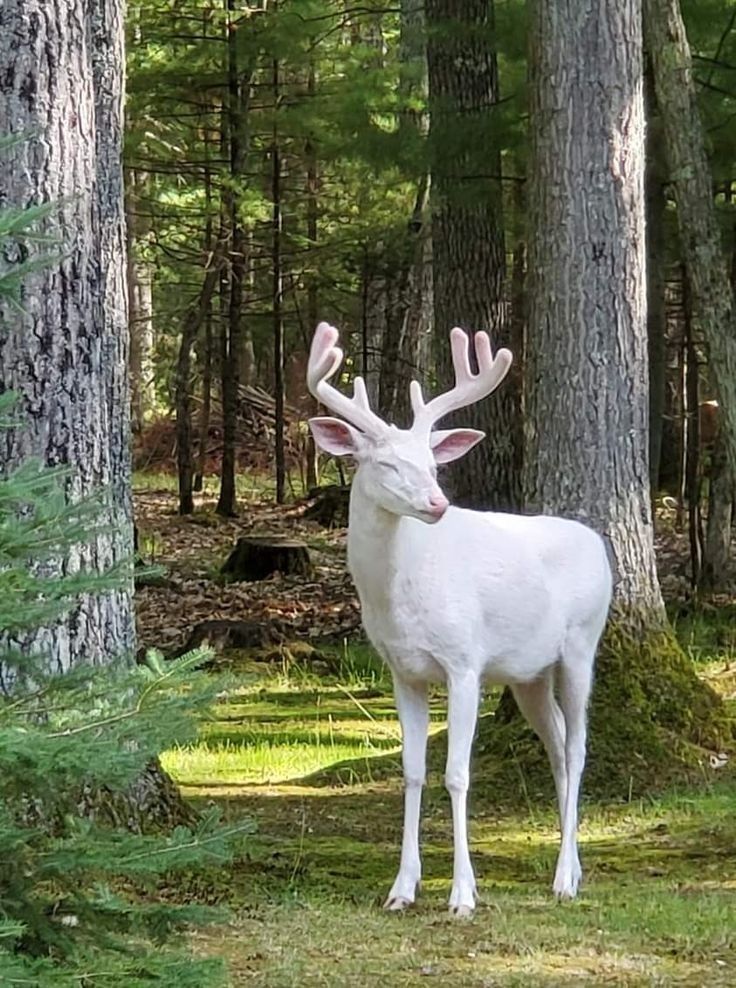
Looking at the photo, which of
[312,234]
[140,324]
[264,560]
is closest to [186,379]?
[312,234]

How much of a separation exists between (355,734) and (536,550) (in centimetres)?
353

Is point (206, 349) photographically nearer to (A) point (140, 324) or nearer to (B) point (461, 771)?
(A) point (140, 324)

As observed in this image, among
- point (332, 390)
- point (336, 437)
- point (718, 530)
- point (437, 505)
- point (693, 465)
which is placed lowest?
point (718, 530)

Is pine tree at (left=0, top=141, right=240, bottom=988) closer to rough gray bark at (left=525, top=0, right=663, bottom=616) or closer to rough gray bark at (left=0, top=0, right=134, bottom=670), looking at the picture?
rough gray bark at (left=0, top=0, right=134, bottom=670)

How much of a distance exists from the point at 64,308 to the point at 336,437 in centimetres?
111

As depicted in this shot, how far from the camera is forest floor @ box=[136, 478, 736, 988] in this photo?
5.39 m

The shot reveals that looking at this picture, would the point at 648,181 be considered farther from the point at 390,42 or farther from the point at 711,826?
the point at 390,42

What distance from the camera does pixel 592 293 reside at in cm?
866

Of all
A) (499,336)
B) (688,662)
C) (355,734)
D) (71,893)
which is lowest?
(355,734)

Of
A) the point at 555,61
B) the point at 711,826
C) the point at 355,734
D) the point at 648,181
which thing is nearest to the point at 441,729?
the point at 355,734

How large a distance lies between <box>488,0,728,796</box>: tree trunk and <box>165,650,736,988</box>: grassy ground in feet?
2.07

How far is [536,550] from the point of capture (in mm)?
6781

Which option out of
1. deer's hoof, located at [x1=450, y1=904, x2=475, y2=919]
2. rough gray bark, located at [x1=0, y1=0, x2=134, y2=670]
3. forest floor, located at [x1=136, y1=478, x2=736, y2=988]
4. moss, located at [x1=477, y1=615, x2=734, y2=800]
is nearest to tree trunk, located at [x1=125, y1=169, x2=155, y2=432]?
forest floor, located at [x1=136, y1=478, x2=736, y2=988]

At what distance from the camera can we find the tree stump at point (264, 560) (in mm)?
15953
